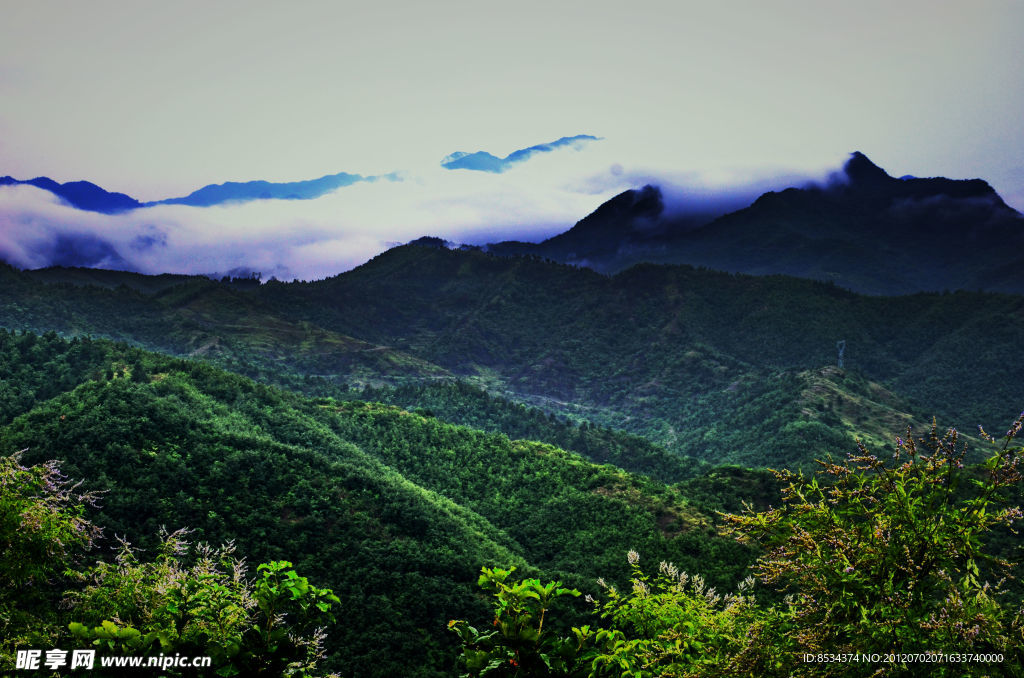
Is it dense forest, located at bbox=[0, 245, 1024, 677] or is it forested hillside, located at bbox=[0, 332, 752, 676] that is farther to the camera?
forested hillside, located at bbox=[0, 332, 752, 676]

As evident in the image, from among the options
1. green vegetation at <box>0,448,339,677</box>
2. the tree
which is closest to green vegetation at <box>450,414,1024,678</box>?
the tree

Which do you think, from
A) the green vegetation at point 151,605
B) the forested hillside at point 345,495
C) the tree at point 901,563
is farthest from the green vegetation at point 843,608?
the forested hillside at point 345,495

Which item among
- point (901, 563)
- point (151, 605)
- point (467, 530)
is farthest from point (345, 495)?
point (901, 563)

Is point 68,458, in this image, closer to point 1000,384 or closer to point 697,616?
point 697,616

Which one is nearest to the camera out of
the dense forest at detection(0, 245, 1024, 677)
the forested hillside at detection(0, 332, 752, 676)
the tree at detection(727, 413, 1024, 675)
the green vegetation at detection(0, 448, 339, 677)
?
the green vegetation at detection(0, 448, 339, 677)

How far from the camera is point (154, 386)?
54.5 metres

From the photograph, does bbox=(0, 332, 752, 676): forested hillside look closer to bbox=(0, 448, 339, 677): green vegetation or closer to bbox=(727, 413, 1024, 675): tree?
bbox=(0, 448, 339, 677): green vegetation

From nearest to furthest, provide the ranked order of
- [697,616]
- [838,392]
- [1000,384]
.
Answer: [697,616], [838,392], [1000,384]

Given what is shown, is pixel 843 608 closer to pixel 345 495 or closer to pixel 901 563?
pixel 901 563

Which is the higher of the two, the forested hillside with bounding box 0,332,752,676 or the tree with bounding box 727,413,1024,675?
the tree with bounding box 727,413,1024,675

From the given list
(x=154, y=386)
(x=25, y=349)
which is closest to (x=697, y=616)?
(x=154, y=386)

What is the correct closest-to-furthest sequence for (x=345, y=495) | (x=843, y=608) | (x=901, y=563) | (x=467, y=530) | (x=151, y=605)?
(x=843, y=608) → (x=901, y=563) → (x=151, y=605) → (x=345, y=495) → (x=467, y=530)

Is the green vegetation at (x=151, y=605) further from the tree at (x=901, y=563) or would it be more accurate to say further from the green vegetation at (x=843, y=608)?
the tree at (x=901, y=563)

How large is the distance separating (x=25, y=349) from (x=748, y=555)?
74.9 meters
